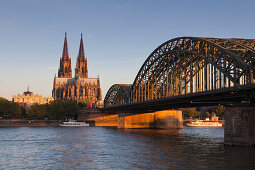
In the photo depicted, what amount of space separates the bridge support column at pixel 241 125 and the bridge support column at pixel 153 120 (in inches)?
2676

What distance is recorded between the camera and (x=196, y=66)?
80.8m

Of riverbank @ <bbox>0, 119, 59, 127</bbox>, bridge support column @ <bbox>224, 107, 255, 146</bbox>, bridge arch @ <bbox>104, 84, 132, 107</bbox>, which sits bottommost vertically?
riverbank @ <bbox>0, 119, 59, 127</bbox>

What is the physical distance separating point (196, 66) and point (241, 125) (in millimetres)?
26187

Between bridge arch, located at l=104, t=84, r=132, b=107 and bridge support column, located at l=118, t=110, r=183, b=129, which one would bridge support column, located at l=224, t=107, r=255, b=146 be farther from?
bridge arch, located at l=104, t=84, r=132, b=107

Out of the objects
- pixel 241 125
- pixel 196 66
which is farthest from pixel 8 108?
pixel 241 125

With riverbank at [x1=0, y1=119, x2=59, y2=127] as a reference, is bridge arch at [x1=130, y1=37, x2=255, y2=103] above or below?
above

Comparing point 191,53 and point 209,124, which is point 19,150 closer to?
point 191,53

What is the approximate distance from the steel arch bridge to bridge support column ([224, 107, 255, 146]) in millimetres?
3971

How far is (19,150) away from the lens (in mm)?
60938

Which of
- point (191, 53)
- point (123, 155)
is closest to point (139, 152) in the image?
point (123, 155)

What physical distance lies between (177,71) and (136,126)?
4566 cm

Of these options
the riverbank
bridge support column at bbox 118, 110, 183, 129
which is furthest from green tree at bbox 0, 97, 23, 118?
bridge support column at bbox 118, 110, 183, 129

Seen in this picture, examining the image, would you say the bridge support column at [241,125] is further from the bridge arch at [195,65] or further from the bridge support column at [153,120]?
the bridge support column at [153,120]

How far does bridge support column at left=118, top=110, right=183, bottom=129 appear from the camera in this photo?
128 m
